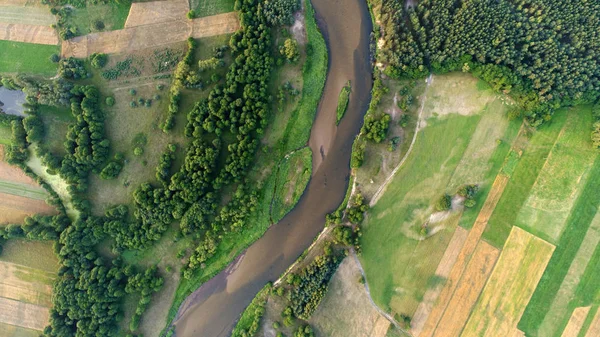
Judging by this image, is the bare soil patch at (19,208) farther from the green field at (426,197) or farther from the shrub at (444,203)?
the shrub at (444,203)

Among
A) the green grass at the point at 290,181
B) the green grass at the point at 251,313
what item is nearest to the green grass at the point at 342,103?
the green grass at the point at 290,181

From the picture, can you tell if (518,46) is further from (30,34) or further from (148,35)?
(30,34)

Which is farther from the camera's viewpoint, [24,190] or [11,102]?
[11,102]

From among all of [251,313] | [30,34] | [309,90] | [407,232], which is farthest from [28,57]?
[407,232]

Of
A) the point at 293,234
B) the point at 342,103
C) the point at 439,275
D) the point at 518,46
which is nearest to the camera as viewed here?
the point at 518,46

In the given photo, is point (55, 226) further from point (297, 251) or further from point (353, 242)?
point (353, 242)

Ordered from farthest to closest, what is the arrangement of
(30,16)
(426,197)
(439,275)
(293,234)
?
(30,16) < (293,234) < (426,197) < (439,275)

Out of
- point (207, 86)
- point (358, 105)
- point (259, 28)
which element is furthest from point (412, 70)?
point (207, 86)
